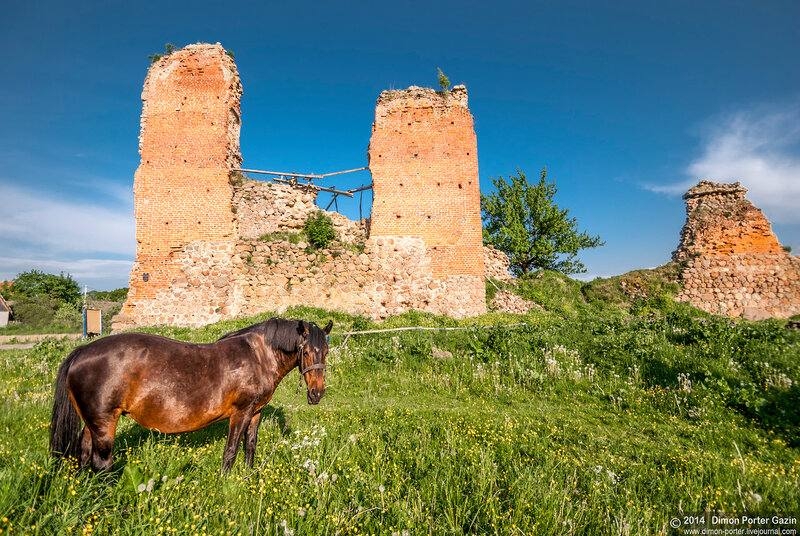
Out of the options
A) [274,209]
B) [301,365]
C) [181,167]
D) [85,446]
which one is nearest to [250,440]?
[301,365]

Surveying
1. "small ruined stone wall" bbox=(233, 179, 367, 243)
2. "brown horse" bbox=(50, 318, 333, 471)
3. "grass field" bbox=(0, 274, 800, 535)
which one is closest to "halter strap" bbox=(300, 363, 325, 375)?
"brown horse" bbox=(50, 318, 333, 471)

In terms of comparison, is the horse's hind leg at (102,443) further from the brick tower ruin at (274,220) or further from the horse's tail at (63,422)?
the brick tower ruin at (274,220)

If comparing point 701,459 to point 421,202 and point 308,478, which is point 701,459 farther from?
point 421,202

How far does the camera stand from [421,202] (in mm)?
16844

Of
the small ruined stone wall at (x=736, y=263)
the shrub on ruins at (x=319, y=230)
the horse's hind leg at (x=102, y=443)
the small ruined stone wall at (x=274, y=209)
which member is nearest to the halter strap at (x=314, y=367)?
the horse's hind leg at (x=102, y=443)

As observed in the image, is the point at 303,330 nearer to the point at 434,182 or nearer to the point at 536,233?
the point at 434,182

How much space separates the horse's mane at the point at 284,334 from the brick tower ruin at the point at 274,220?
1224cm

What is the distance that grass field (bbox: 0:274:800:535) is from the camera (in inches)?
102

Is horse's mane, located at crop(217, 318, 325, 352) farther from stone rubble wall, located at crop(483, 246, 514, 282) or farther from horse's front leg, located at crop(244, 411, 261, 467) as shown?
stone rubble wall, located at crop(483, 246, 514, 282)

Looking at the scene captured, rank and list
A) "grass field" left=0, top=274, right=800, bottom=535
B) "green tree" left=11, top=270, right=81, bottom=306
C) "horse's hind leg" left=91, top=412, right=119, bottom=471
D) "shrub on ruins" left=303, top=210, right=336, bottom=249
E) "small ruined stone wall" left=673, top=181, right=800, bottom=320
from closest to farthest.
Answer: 1. "grass field" left=0, top=274, right=800, bottom=535
2. "horse's hind leg" left=91, top=412, right=119, bottom=471
3. "shrub on ruins" left=303, top=210, right=336, bottom=249
4. "small ruined stone wall" left=673, top=181, right=800, bottom=320
5. "green tree" left=11, top=270, right=81, bottom=306

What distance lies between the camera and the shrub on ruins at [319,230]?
16.3 metres

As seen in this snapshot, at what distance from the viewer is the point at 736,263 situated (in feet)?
61.2

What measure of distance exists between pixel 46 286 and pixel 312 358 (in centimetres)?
5710

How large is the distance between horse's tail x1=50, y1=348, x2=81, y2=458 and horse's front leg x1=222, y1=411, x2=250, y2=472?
1.17m
